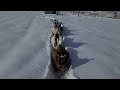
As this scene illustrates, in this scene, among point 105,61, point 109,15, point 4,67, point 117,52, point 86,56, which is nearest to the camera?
point 4,67

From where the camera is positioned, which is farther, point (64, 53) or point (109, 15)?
point (109, 15)

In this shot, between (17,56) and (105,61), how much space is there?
3.42 metres
